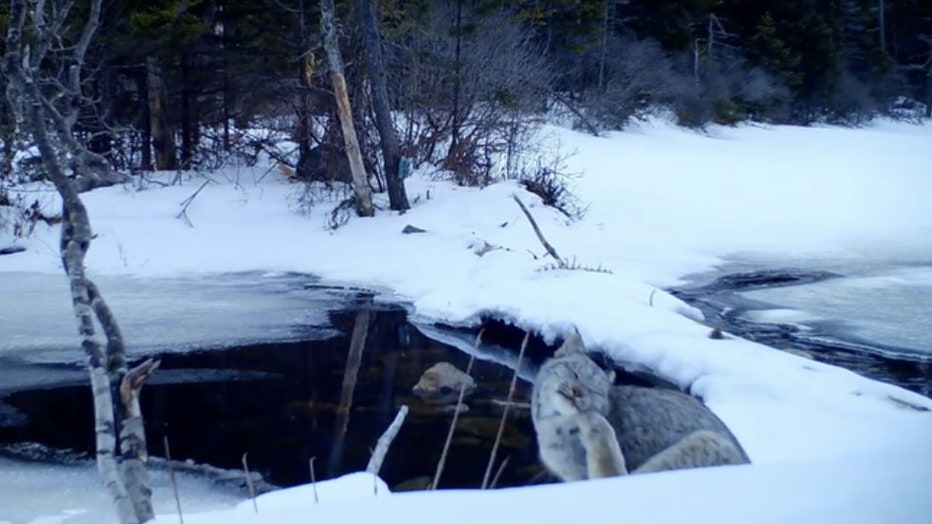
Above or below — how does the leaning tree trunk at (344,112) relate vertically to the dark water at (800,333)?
above

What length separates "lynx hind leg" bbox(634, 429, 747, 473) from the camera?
388 centimetres

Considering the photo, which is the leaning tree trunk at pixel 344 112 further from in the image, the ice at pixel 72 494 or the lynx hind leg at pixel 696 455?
the lynx hind leg at pixel 696 455

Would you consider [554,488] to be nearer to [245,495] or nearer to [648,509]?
[648,509]

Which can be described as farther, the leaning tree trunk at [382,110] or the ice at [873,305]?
the leaning tree trunk at [382,110]

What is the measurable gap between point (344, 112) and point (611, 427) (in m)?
13.5

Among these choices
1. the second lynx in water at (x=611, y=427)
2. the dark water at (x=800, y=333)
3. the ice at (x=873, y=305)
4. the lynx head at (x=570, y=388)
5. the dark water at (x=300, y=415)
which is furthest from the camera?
the ice at (x=873, y=305)

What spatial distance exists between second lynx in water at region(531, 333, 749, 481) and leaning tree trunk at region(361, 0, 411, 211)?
1202 centimetres

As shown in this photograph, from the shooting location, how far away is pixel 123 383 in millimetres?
4008

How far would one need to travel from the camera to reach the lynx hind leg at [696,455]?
3.88m

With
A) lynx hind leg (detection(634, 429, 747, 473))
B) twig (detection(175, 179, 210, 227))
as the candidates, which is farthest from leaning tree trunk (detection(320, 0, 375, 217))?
lynx hind leg (detection(634, 429, 747, 473))

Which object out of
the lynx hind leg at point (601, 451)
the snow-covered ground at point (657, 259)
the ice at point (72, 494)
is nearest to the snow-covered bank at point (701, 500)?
the snow-covered ground at point (657, 259)

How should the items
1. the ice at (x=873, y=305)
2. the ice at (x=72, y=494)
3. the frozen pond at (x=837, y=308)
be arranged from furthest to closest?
the ice at (x=873, y=305) < the frozen pond at (x=837, y=308) < the ice at (x=72, y=494)

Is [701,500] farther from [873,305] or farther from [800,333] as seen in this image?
[873,305]

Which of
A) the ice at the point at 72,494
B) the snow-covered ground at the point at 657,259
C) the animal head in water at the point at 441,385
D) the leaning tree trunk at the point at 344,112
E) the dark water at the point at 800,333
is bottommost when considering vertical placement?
the ice at the point at 72,494
